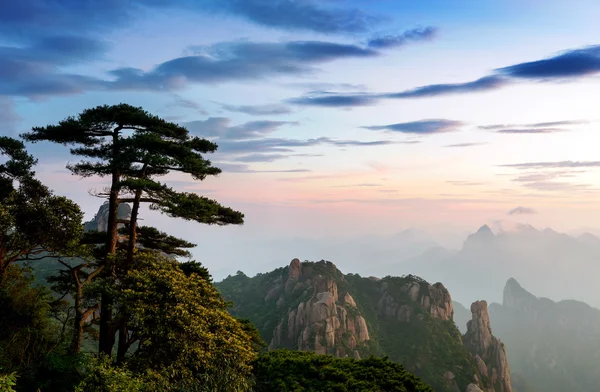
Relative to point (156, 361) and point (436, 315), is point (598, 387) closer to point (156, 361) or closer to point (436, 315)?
point (436, 315)

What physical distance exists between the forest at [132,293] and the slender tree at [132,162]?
67 millimetres

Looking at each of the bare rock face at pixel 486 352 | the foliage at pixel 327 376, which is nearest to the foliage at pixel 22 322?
the foliage at pixel 327 376

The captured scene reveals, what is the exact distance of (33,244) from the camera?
22812mm

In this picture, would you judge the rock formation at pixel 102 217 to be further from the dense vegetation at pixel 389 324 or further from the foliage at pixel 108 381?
the foliage at pixel 108 381

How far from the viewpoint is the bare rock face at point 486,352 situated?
265 ft

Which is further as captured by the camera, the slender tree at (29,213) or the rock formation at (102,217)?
the rock formation at (102,217)

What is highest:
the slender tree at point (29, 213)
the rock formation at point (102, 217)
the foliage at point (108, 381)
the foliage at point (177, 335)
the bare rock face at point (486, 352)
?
the rock formation at point (102, 217)

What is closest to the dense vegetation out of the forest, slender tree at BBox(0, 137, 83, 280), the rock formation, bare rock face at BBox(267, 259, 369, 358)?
bare rock face at BBox(267, 259, 369, 358)

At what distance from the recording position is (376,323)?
90.1 m

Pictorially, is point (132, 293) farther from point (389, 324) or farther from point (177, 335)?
point (389, 324)

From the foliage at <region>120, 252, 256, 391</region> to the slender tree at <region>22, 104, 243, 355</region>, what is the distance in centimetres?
202

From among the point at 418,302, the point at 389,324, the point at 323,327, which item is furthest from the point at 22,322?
the point at 418,302

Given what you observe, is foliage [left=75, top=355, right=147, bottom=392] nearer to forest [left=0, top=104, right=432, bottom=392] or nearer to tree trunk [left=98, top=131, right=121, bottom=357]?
forest [left=0, top=104, right=432, bottom=392]

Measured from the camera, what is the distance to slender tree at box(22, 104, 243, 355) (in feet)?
75.5
